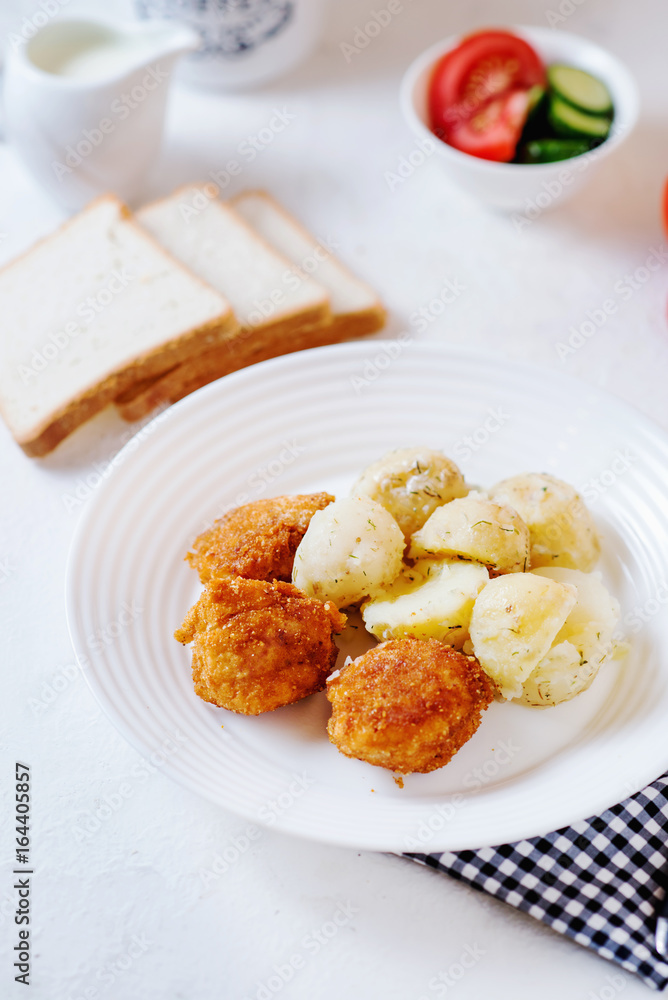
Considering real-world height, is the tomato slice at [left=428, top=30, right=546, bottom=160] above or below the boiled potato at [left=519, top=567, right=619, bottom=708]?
above

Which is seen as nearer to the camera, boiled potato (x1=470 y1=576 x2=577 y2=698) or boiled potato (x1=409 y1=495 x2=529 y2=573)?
boiled potato (x1=470 y1=576 x2=577 y2=698)

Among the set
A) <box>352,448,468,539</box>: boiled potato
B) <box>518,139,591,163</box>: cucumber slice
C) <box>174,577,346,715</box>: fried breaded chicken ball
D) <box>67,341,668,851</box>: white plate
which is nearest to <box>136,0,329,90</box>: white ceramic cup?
<box>518,139,591,163</box>: cucumber slice

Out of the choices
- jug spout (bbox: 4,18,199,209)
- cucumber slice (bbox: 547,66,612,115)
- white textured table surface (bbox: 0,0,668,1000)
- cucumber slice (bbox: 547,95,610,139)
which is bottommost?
white textured table surface (bbox: 0,0,668,1000)

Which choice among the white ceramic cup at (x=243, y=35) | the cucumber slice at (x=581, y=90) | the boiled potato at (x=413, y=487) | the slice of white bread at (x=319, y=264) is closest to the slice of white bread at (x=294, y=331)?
the slice of white bread at (x=319, y=264)

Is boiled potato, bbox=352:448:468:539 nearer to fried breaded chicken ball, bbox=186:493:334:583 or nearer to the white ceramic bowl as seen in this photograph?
fried breaded chicken ball, bbox=186:493:334:583

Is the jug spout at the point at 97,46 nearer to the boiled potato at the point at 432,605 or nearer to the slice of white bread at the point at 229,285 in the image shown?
the slice of white bread at the point at 229,285

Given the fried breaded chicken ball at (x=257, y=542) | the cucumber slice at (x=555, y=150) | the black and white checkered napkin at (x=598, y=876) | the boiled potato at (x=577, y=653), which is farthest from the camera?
the cucumber slice at (x=555, y=150)

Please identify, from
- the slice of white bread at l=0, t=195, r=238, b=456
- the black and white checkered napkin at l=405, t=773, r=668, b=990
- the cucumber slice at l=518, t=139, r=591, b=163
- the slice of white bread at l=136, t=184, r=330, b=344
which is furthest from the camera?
the cucumber slice at l=518, t=139, r=591, b=163

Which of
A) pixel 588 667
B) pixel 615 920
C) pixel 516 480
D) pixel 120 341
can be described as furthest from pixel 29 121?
pixel 615 920

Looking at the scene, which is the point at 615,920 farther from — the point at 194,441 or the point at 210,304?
the point at 210,304
